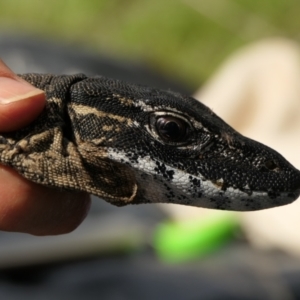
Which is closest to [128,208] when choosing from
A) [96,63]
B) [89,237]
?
[89,237]

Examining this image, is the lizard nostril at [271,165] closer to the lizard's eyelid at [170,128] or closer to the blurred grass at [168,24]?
the lizard's eyelid at [170,128]

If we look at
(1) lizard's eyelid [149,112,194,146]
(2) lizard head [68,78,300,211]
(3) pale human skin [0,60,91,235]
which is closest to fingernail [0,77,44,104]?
(3) pale human skin [0,60,91,235]

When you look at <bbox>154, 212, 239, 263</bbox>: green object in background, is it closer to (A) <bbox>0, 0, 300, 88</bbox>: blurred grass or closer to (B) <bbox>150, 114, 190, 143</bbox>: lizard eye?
(B) <bbox>150, 114, 190, 143</bbox>: lizard eye

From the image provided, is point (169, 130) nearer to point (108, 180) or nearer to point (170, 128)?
point (170, 128)

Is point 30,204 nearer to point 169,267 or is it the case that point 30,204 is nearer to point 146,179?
point 146,179

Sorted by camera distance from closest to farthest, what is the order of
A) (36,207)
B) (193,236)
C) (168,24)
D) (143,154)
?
(143,154), (36,207), (193,236), (168,24)

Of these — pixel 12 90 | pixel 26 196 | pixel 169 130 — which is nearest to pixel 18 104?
pixel 12 90

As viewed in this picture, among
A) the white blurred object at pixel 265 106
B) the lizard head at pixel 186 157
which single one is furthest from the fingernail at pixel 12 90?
the white blurred object at pixel 265 106
